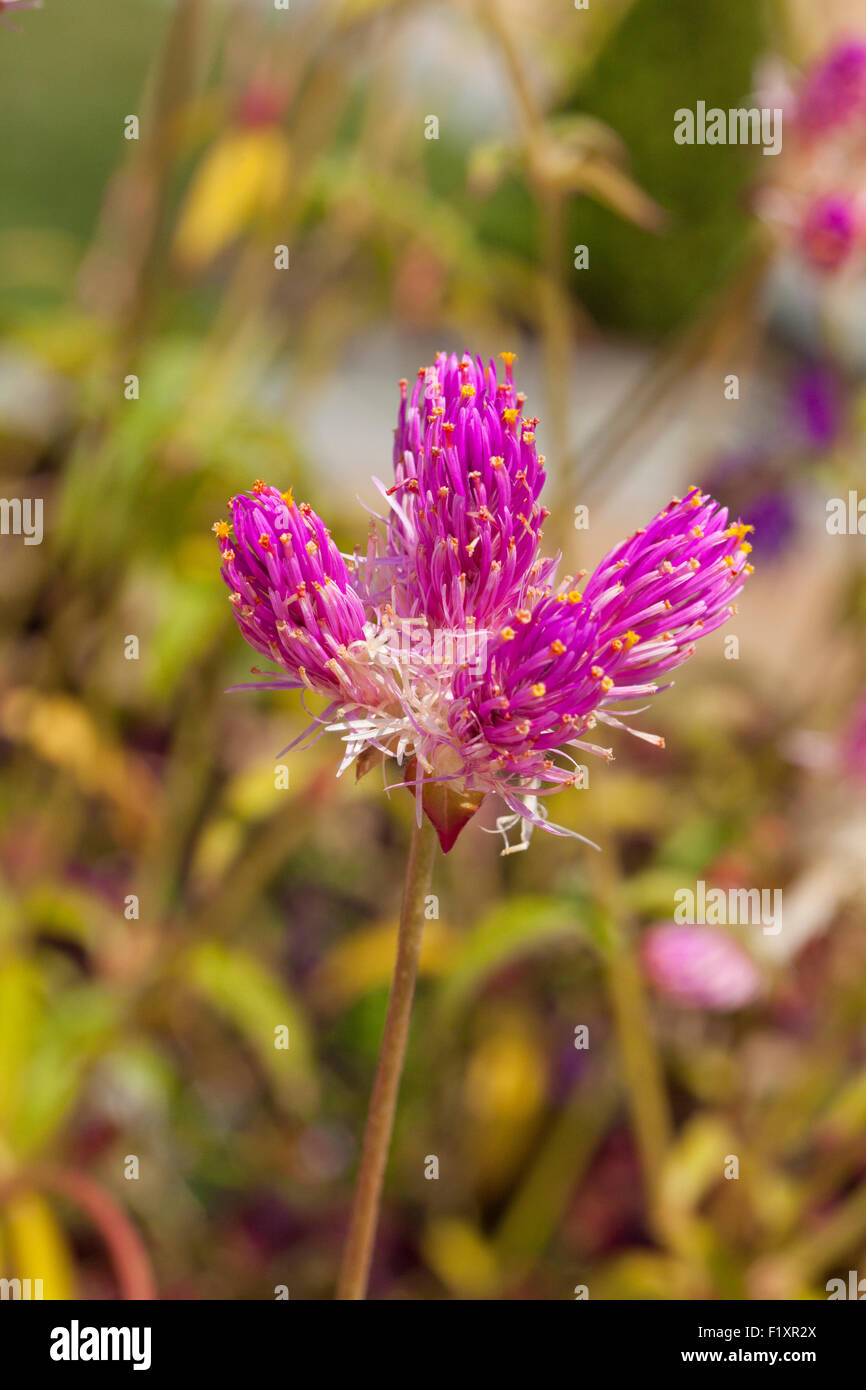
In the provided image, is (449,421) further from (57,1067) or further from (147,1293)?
(57,1067)

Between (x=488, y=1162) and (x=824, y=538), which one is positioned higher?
(x=824, y=538)

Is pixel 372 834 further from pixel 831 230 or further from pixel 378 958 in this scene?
pixel 831 230

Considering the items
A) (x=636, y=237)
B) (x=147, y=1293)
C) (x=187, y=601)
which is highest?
(x=636, y=237)

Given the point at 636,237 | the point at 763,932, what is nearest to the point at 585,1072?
the point at 763,932

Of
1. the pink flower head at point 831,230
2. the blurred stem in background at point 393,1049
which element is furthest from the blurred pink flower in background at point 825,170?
the blurred stem in background at point 393,1049

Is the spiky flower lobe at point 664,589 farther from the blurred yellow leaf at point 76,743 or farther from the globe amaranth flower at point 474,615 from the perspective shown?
the blurred yellow leaf at point 76,743

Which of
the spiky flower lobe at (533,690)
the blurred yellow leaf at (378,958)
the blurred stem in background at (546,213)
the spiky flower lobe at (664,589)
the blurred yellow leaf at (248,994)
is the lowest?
the blurred yellow leaf at (248,994)
